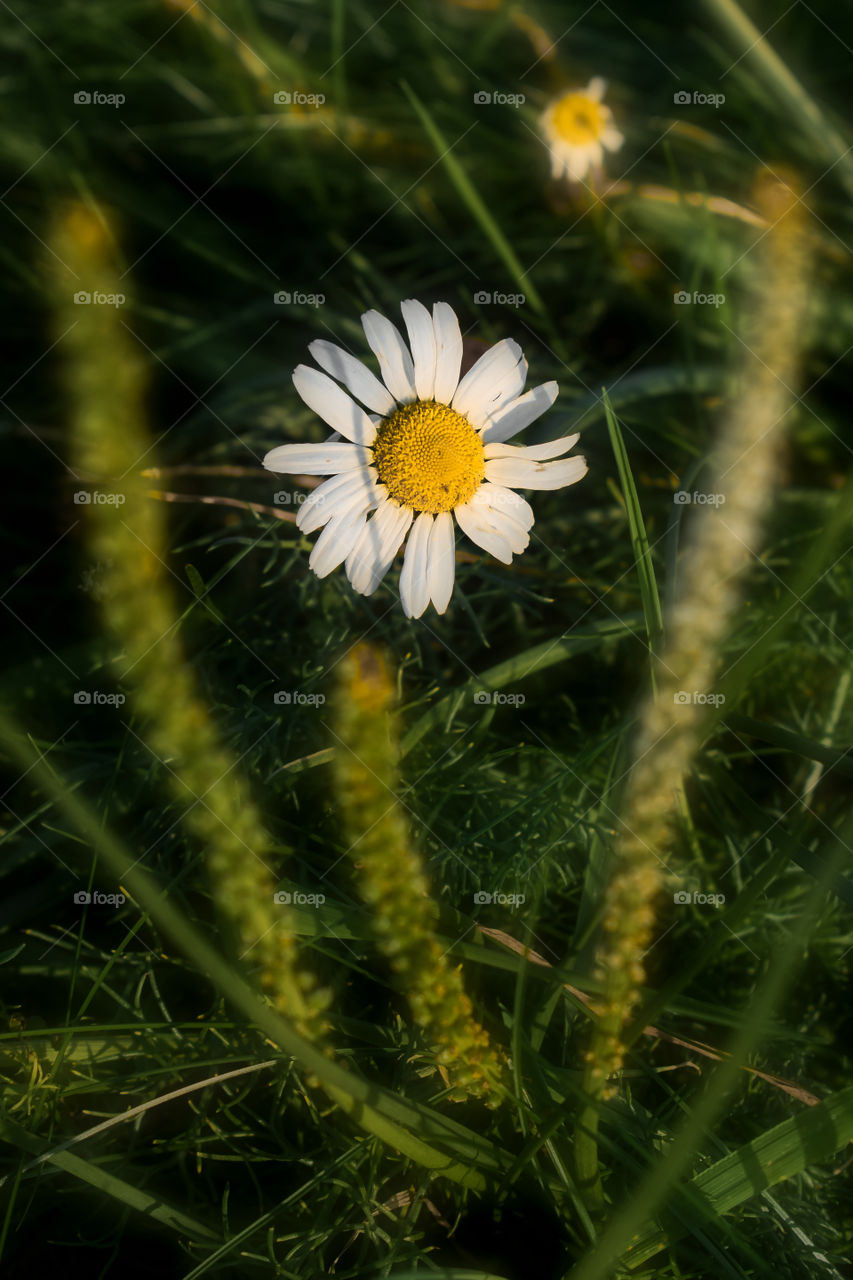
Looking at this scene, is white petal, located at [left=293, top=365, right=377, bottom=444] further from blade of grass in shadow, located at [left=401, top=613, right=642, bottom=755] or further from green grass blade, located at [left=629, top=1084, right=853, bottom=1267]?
green grass blade, located at [left=629, top=1084, right=853, bottom=1267]

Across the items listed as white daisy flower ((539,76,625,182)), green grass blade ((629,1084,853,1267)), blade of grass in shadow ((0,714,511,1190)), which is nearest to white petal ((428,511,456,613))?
blade of grass in shadow ((0,714,511,1190))

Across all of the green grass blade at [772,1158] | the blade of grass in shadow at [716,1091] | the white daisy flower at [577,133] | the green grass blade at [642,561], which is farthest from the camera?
the white daisy flower at [577,133]

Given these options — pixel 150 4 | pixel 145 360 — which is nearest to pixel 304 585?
pixel 145 360

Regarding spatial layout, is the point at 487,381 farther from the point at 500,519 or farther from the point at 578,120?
the point at 578,120

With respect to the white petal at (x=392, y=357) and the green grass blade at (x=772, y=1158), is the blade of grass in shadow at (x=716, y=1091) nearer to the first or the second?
the green grass blade at (x=772, y=1158)

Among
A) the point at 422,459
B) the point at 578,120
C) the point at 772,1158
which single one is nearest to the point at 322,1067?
the point at 772,1158

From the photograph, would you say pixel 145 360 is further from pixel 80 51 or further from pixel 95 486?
pixel 80 51

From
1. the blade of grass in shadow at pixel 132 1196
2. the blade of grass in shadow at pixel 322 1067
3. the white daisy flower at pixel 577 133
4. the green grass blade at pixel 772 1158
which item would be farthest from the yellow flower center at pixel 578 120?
the blade of grass in shadow at pixel 132 1196
